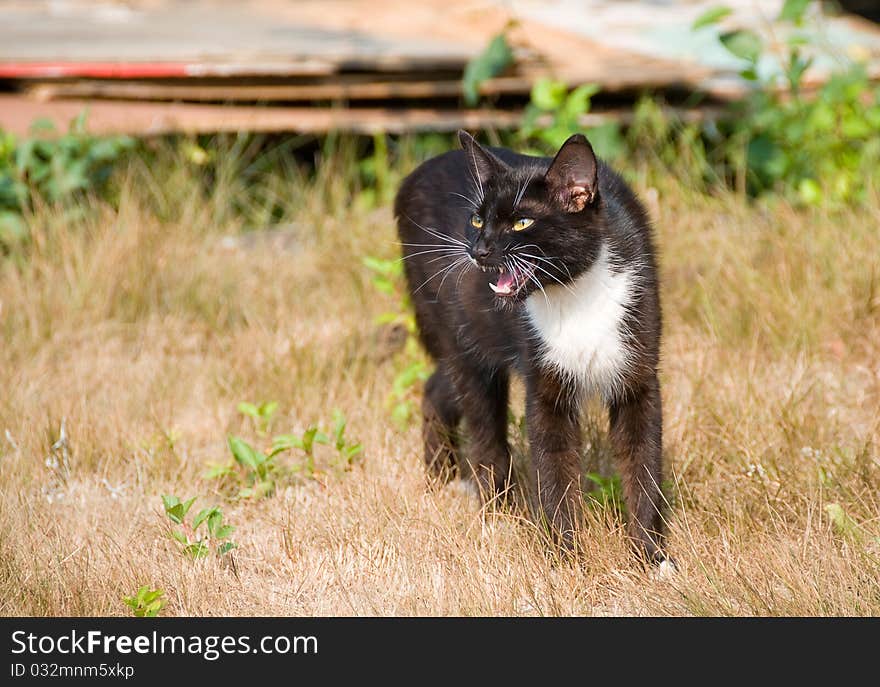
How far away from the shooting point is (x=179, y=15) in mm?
8859

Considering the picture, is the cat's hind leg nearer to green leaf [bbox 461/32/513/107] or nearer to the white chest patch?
the white chest patch

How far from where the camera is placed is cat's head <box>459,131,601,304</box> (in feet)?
11.6

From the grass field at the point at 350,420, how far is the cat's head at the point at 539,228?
0.86 meters

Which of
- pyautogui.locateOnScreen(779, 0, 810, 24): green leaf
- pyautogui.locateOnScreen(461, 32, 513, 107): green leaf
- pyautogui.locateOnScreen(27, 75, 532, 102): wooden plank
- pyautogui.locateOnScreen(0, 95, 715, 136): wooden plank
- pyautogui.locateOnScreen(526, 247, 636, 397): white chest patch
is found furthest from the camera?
pyautogui.locateOnScreen(27, 75, 532, 102): wooden plank

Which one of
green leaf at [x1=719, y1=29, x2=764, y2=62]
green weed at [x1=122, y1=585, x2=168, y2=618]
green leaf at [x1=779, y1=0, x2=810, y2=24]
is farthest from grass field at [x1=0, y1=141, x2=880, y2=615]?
green leaf at [x1=779, y1=0, x2=810, y2=24]

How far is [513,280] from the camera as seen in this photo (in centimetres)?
358

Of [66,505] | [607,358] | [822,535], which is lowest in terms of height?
[66,505]

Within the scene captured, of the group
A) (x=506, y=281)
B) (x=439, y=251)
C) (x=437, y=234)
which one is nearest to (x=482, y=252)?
(x=506, y=281)

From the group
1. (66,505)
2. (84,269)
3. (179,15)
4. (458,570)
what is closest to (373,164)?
(84,269)

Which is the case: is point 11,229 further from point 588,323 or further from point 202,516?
point 588,323

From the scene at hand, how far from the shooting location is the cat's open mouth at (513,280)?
3.55 meters
